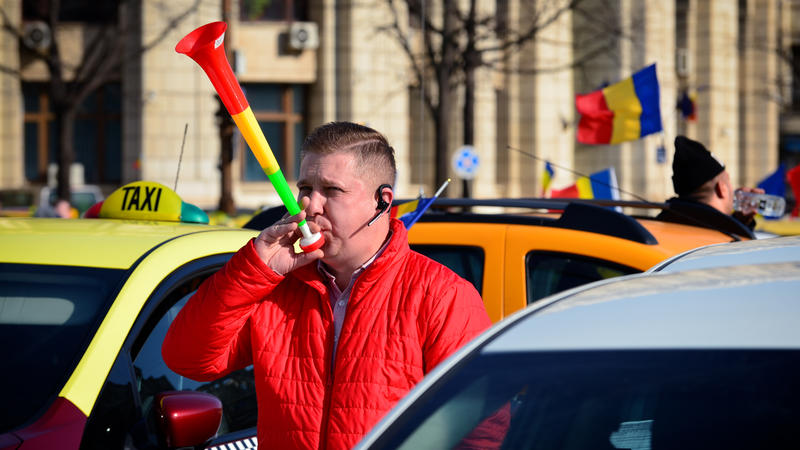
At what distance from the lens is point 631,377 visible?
1703mm

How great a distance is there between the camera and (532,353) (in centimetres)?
179

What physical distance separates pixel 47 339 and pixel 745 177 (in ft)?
146

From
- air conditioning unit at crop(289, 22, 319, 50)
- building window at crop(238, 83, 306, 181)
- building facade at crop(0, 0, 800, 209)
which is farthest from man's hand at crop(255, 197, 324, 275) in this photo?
building window at crop(238, 83, 306, 181)

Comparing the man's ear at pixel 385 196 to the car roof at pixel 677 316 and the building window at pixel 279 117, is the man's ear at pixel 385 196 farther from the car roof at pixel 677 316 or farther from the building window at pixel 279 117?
the building window at pixel 279 117

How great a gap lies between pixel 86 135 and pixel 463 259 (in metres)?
28.5

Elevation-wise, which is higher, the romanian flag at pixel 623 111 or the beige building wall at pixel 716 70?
the beige building wall at pixel 716 70

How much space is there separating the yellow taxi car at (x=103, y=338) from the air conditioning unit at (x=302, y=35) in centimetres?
2674

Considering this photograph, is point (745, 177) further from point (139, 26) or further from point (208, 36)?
point (208, 36)

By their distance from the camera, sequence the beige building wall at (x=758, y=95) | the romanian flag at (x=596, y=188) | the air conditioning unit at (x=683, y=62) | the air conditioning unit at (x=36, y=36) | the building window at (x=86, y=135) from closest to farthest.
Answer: the romanian flag at (x=596, y=188) < the air conditioning unit at (x=36, y=36) < the building window at (x=86, y=135) < the air conditioning unit at (x=683, y=62) < the beige building wall at (x=758, y=95)

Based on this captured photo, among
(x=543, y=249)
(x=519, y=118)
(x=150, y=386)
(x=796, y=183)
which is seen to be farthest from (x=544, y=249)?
(x=519, y=118)

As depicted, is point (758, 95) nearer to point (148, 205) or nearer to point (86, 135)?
point (86, 135)

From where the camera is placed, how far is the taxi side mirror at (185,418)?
8.94 ft

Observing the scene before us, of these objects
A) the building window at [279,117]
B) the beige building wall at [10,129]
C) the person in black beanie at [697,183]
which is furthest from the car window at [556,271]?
the beige building wall at [10,129]

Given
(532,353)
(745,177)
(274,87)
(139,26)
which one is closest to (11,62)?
(139,26)
